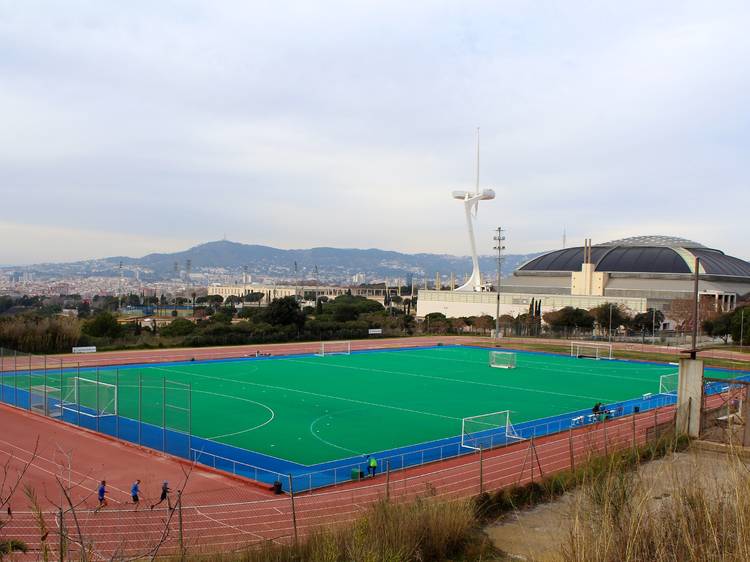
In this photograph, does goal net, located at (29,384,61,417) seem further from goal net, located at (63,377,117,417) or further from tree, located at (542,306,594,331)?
tree, located at (542,306,594,331)

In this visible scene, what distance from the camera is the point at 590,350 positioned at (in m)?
53.8

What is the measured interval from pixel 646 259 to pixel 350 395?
78.8m

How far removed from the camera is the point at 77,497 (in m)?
15.4

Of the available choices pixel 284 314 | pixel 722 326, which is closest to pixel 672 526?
pixel 284 314

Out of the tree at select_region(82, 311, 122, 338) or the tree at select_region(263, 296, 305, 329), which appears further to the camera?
the tree at select_region(263, 296, 305, 329)

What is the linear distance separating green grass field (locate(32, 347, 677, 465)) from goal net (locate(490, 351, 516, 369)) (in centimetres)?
91

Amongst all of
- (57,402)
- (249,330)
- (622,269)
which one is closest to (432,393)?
(57,402)

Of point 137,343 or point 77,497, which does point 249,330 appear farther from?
point 77,497

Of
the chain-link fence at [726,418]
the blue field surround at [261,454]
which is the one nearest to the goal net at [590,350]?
the blue field surround at [261,454]

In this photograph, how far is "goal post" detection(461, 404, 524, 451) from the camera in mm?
20859

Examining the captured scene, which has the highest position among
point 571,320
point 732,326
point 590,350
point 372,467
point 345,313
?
point 732,326

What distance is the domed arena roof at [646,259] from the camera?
9462cm

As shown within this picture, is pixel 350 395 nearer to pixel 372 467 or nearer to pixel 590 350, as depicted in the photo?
pixel 372 467

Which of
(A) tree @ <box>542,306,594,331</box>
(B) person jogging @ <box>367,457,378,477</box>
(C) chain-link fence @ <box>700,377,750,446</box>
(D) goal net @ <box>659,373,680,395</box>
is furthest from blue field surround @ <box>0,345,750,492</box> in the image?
(A) tree @ <box>542,306,594,331</box>
